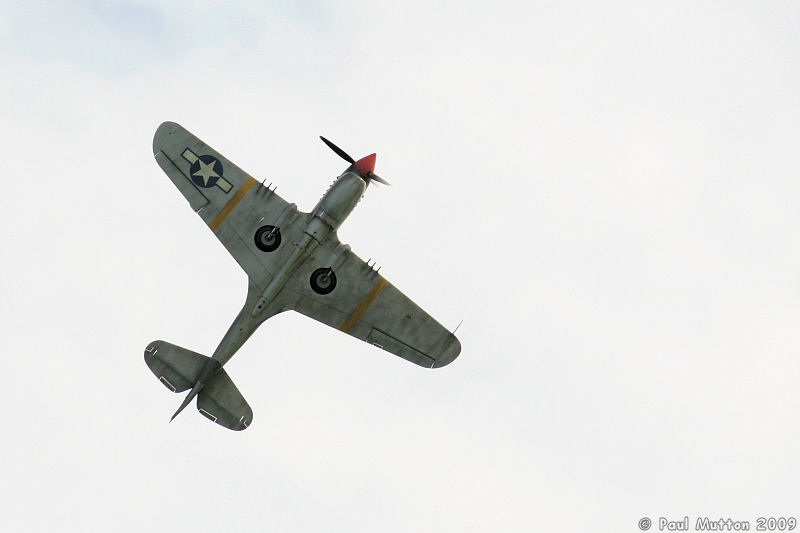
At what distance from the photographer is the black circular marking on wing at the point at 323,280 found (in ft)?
109

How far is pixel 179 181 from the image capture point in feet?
110

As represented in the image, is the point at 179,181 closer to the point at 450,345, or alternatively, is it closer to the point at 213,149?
the point at 213,149

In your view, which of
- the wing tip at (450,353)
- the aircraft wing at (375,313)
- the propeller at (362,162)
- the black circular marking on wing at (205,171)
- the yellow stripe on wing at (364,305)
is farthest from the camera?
the wing tip at (450,353)

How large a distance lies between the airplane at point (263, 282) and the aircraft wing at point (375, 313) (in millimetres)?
40

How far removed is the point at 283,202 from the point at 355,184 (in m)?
3.19

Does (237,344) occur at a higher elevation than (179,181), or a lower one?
lower

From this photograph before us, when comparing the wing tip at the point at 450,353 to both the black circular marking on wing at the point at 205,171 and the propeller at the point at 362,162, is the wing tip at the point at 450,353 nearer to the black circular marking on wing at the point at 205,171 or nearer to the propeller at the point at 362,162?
the propeller at the point at 362,162

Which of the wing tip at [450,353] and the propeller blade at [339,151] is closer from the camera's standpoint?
the propeller blade at [339,151]

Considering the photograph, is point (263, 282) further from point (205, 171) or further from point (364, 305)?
point (205, 171)

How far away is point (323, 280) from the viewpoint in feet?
110

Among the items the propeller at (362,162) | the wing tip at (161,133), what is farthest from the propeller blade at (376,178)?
the wing tip at (161,133)

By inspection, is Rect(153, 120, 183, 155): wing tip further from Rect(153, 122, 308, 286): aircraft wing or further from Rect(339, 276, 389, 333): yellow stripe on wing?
Rect(339, 276, 389, 333): yellow stripe on wing

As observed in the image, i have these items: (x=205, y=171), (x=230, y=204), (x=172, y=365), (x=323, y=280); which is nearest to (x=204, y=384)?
(x=172, y=365)

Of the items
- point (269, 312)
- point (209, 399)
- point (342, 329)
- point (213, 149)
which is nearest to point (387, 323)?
point (342, 329)
